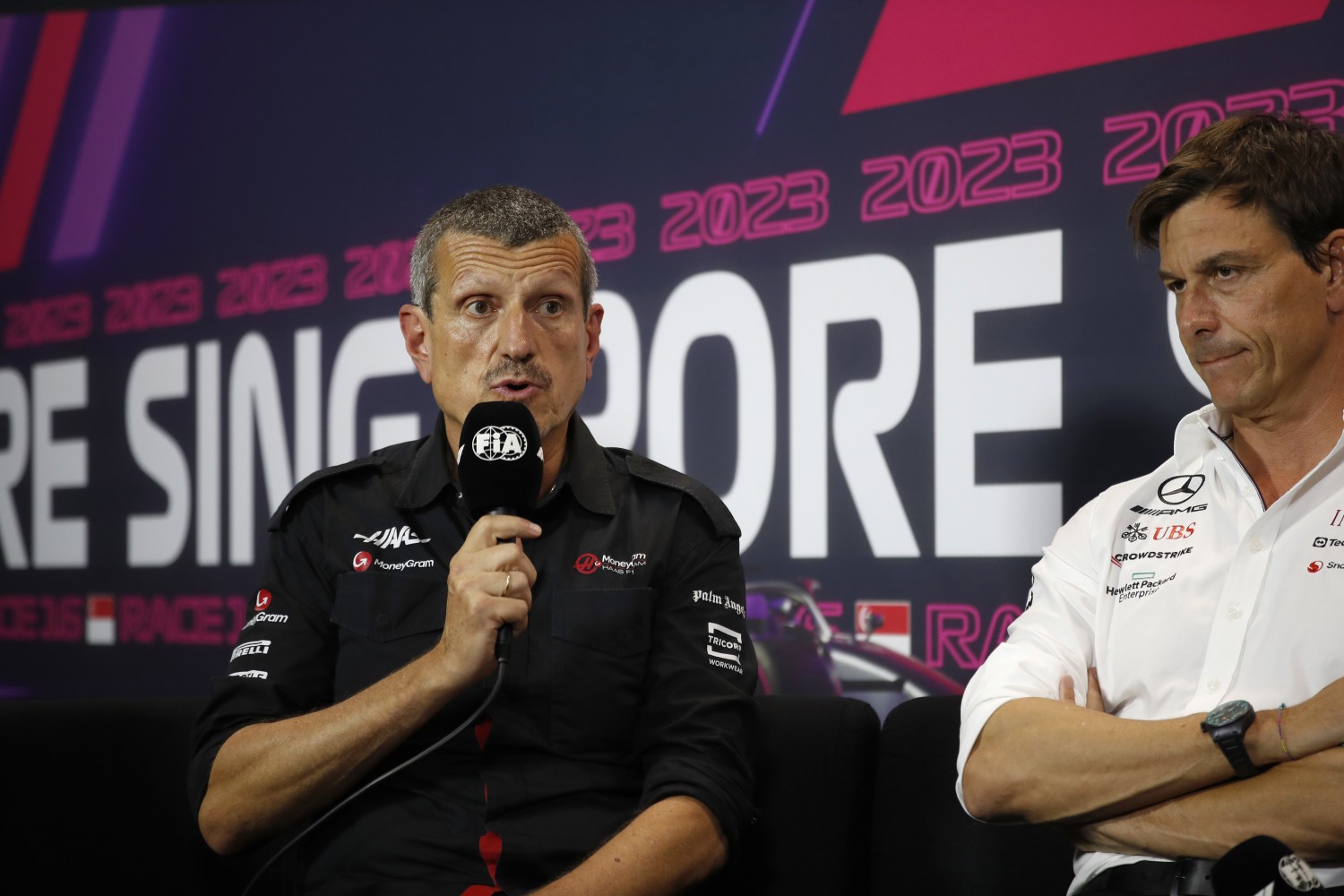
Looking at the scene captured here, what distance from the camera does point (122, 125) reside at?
3631mm

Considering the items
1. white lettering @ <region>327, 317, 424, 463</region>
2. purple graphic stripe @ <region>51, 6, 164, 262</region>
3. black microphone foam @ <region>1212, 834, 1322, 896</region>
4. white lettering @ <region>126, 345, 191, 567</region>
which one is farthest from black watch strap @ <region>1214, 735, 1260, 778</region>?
purple graphic stripe @ <region>51, 6, 164, 262</region>

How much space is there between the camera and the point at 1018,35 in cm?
256

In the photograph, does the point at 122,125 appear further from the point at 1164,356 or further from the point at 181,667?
the point at 1164,356

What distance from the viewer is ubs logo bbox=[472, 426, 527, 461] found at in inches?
63.1

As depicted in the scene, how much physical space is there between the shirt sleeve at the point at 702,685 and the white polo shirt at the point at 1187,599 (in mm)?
340

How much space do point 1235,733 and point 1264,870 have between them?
0.57 feet

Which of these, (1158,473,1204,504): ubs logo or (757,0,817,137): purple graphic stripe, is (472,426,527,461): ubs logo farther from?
(757,0,817,137): purple graphic stripe

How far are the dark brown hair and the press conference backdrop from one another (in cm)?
43

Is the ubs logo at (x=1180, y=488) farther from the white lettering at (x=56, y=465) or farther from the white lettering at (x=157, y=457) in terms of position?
the white lettering at (x=56, y=465)

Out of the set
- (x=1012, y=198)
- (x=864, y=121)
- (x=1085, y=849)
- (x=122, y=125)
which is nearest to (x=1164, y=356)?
(x=1012, y=198)

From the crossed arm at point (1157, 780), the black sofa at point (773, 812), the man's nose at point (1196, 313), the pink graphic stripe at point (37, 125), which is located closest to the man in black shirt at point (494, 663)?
the black sofa at point (773, 812)

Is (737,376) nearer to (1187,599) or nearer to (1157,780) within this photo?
(1187,599)

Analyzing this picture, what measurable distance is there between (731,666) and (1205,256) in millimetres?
951

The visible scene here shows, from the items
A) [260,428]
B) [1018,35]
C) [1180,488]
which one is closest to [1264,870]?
[1180,488]
